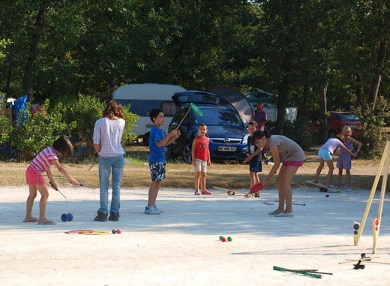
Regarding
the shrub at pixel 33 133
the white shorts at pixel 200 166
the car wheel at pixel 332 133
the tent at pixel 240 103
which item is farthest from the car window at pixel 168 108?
the white shorts at pixel 200 166

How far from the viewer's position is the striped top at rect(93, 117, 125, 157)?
34.7 feet

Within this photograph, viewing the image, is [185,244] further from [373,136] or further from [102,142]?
[373,136]

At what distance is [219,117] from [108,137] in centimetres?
1221

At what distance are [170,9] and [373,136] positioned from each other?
523 inches

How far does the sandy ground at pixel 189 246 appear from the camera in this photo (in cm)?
703

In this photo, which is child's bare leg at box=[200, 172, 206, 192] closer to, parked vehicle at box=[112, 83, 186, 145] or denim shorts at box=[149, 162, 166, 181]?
denim shorts at box=[149, 162, 166, 181]

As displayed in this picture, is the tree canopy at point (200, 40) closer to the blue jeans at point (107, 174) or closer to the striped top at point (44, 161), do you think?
the striped top at point (44, 161)

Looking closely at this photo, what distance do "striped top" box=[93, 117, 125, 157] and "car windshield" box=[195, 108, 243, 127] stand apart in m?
11.3

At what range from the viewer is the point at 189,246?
28.6 feet


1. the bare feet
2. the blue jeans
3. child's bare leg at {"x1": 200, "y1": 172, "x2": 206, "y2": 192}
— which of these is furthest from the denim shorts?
child's bare leg at {"x1": 200, "y1": 172, "x2": 206, "y2": 192}

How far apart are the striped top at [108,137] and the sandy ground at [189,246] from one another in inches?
42.1

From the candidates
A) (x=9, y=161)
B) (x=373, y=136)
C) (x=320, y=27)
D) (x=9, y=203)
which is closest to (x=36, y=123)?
(x=9, y=161)

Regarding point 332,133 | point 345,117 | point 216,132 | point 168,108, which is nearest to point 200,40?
point 168,108

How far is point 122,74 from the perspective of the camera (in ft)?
123
